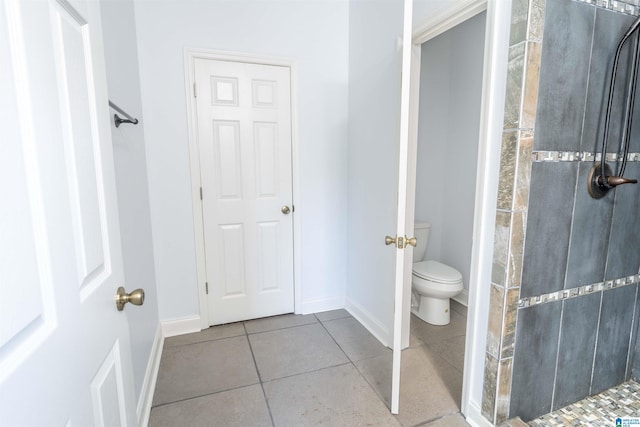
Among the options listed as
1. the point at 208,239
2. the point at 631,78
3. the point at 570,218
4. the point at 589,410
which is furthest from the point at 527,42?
the point at 208,239

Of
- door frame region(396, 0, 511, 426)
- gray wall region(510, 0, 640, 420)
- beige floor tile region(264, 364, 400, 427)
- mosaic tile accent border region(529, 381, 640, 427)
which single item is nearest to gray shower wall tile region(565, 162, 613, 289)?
gray wall region(510, 0, 640, 420)

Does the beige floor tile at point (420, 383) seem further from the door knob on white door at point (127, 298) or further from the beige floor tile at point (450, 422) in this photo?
the door knob on white door at point (127, 298)

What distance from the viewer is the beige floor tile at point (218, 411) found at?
165 cm

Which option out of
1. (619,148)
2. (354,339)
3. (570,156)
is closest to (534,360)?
(570,156)

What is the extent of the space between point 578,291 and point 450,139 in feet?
6.05

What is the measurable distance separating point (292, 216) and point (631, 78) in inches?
83.2

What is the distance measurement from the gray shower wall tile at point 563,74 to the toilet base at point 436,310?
1.55 m

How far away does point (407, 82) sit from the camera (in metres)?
1.42

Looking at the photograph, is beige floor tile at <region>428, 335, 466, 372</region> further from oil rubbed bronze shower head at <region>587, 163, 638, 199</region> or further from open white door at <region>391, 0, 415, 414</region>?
oil rubbed bronze shower head at <region>587, 163, 638, 199</region>

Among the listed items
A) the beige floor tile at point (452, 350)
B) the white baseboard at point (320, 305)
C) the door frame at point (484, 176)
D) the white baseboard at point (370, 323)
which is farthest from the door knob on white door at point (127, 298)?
the white baseboard at point (320, 305)

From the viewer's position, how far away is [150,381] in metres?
1.88

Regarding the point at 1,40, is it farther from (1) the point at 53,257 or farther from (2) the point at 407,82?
(2) the point at 407,82

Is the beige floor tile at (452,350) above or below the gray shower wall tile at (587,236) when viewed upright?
below

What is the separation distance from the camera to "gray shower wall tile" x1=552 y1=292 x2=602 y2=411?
154 cm
